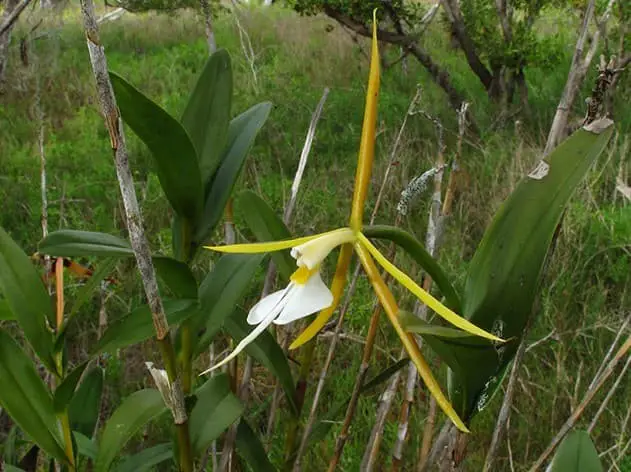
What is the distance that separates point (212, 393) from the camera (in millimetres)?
703

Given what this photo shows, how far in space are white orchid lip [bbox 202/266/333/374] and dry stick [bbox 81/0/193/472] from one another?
6 cm

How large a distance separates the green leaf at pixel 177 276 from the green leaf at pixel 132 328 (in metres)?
0.01

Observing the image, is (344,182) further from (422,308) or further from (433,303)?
(433,303)

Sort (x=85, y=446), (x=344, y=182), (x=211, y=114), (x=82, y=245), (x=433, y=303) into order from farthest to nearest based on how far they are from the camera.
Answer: (x=344, y=182)
(x=85, y=446)
(x=211, y=114)
(x=82, y=245)
(x=433, y=303)

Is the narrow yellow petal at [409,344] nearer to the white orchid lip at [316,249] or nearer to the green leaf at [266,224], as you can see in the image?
the white orchid lip at [316,249]

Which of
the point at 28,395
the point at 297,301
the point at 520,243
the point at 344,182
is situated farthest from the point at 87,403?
the point at 344,182

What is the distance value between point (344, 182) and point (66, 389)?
166 cm

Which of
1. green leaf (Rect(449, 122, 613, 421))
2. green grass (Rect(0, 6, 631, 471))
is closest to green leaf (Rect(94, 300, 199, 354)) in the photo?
green leaf (Rect(449, 122, 613, 421))

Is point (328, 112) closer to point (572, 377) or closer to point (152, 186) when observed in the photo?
point (152, 186)

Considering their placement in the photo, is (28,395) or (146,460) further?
(146,460)

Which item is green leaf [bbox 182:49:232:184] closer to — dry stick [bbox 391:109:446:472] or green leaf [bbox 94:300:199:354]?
green leaf [bbox 94:300:199:354]

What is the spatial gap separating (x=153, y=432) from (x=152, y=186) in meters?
Answer: 1.13

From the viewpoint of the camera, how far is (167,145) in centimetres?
57

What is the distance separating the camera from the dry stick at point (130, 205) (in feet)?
1.32
